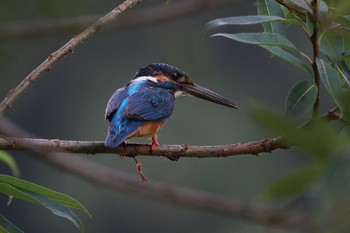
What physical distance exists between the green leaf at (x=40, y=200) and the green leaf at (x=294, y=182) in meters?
1.32

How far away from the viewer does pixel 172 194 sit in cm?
111

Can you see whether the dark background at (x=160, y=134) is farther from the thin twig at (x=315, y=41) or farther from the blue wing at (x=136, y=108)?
the thin twig at (x=315, y=41)

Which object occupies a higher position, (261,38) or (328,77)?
(261,38)

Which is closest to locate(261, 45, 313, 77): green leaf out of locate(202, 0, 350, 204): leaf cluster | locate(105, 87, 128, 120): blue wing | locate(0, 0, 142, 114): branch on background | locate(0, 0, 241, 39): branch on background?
locate(202, 0, 350, 204): leaf cluster

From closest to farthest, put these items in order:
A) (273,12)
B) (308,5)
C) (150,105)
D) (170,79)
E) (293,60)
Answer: (308,5) < (293,60) < (273,12) < (150,105) < (170,79)

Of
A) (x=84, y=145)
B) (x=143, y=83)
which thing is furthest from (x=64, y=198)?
(x=143, y=83)

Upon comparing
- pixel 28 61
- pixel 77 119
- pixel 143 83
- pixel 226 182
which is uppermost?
pixel 28 61

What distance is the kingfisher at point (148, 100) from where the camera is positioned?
12.6 feet

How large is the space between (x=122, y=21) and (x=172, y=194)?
422mm

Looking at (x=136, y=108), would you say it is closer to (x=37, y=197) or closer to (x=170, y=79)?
(x=170, y=79)

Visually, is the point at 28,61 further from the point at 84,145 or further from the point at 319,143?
the point at 84,145

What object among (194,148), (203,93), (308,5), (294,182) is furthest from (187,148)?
(203,93)

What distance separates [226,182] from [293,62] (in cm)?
1658

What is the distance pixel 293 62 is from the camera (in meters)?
2.52
